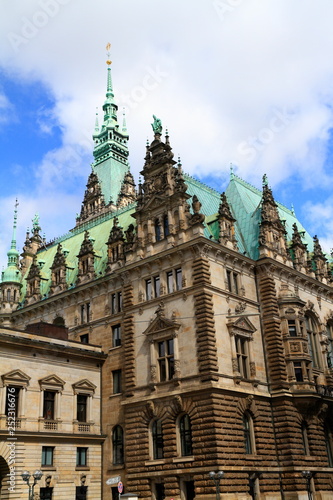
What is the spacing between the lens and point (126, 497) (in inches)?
1599

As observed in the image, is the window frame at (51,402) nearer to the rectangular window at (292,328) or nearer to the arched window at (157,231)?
the arched window at (157,231)

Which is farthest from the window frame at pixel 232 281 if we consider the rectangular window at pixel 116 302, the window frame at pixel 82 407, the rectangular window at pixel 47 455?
the rectangular window at pixel 47 455

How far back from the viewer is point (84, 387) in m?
51.6

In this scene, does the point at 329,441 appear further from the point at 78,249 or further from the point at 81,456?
the point at 78,249

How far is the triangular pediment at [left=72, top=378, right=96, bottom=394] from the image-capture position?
167 ft

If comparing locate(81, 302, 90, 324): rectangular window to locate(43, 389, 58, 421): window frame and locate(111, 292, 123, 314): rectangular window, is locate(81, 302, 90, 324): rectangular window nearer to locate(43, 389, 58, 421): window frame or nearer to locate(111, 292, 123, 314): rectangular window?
locate(111, 292, 123, 314): rectangular window

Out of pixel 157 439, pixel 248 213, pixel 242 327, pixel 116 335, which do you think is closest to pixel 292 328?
pixel 242 327

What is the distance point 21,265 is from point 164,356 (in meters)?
35.2

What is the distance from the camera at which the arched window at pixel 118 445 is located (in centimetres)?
4966

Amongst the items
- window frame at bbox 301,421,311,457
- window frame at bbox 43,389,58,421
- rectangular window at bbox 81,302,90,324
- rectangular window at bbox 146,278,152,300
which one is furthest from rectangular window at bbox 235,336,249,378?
rectangular window at bbox 81,302,90,324

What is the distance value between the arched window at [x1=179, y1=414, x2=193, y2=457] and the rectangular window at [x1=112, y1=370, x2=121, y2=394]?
8.96 m

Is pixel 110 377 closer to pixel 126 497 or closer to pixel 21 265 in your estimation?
pixel 126 497

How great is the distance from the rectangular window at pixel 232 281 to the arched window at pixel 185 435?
11.6 meters

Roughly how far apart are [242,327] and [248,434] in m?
8.62
